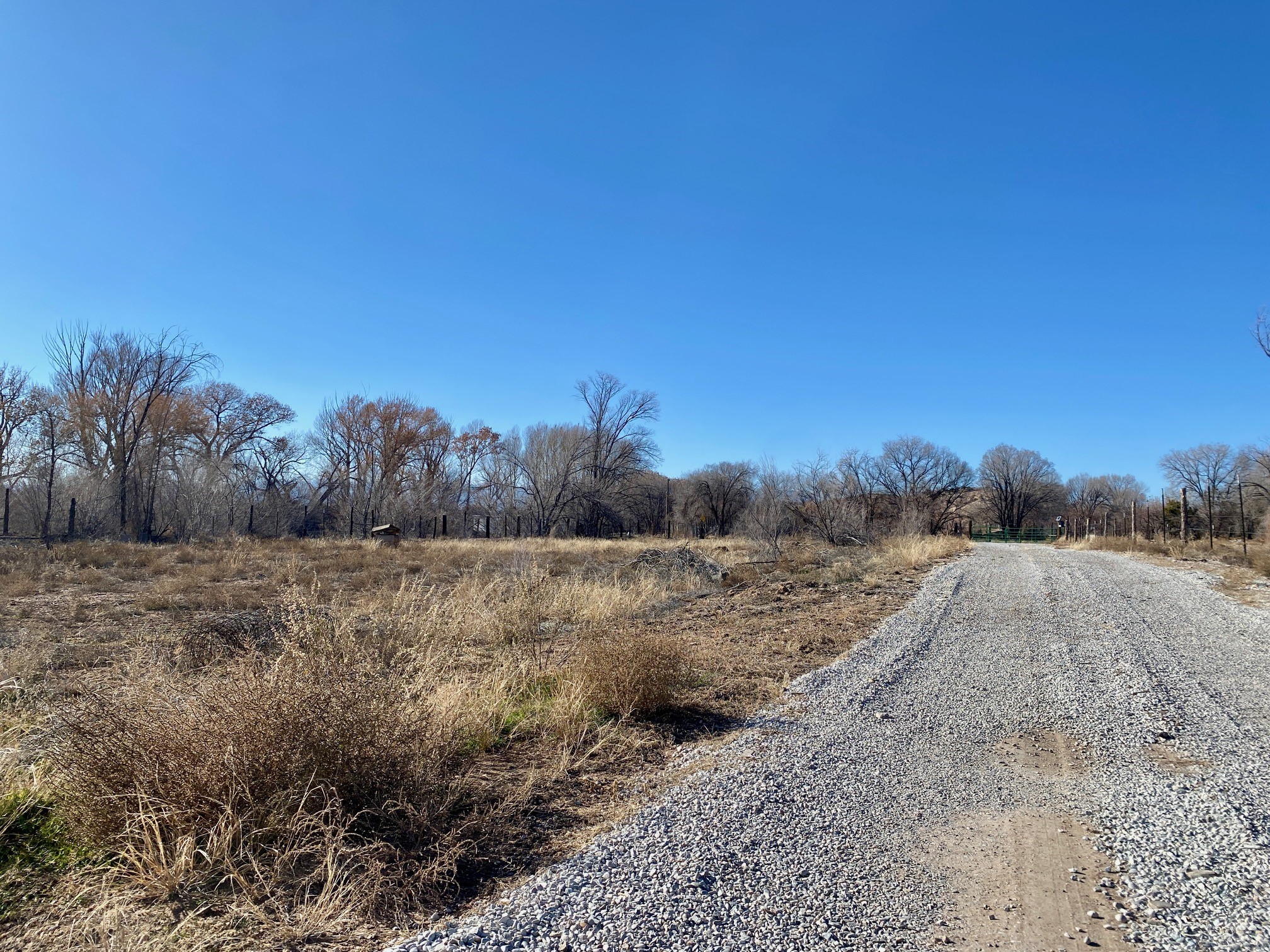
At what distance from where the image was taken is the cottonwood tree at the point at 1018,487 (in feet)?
259

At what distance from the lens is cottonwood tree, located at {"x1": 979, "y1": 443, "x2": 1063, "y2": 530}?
259ft

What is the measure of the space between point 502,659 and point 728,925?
4397 millimetres

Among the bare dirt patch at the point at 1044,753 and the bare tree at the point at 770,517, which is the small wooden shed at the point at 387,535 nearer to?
the bare tree at the point at 770,517

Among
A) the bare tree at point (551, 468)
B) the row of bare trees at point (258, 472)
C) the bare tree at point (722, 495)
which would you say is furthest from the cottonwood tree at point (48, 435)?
the bare tree at point (722, 495)

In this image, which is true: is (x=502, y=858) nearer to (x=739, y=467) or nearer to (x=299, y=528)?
(x=299, y=528)

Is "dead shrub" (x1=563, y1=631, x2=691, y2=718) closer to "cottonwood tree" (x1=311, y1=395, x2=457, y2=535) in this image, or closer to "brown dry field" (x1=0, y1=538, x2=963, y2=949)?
"brown dry field" (x1=0, y1=538, x2=963, y2=949)

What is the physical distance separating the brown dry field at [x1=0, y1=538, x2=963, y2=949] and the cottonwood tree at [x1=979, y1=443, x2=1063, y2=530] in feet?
224

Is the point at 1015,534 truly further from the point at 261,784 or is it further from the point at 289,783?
the point at 261,784

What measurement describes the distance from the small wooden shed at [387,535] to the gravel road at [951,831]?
27.9m

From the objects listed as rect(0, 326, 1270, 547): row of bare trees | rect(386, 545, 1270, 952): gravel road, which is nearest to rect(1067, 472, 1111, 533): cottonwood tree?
rect(0, 326, 1270, 547): row of bare trees

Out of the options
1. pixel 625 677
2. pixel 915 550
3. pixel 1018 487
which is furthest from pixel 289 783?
pixel 1018 487

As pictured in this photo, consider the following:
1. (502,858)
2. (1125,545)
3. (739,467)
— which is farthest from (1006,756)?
(739,467)

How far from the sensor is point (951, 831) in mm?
3512

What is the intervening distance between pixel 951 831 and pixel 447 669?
4751 mm
